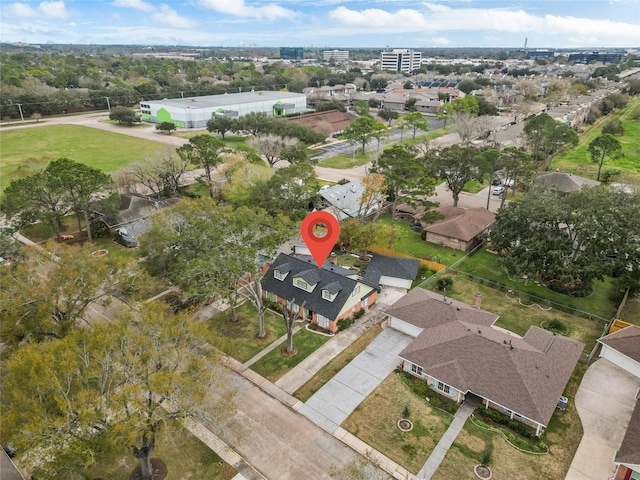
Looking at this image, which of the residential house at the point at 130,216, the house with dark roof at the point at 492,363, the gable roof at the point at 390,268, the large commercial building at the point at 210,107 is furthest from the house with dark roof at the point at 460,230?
the large commercial building at the point at 210,107

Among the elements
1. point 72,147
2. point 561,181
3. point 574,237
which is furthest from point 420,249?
point 72,147

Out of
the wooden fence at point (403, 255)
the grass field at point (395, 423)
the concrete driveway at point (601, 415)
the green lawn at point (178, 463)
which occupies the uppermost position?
the wooden fence at point (403, 255)

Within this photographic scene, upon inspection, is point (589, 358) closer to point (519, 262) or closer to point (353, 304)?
point (519, 262)

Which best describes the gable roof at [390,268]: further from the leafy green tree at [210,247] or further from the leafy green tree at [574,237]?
the leafy green tree at [210,247]

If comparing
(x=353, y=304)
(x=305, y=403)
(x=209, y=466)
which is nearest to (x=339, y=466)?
(x=305, y=403)

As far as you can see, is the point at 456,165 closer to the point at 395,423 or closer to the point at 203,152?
the point at 203,152

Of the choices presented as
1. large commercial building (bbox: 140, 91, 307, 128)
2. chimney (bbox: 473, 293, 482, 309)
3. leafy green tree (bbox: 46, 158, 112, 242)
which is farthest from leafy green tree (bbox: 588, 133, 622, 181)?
large commercial building (bbox: 140, 91, 307, 128)
